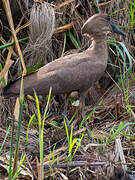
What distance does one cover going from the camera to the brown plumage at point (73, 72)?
9.69ft

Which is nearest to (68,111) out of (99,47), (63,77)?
(63,77)

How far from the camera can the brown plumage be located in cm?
295

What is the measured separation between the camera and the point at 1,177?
2199mm

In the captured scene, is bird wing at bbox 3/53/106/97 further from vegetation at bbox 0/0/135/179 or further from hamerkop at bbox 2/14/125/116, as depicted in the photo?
vegetation at bbox 0/0/135/179

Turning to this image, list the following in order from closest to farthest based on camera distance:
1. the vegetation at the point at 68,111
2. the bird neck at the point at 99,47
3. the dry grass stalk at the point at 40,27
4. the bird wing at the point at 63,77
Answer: the vegetation at the point at 68,111
the bird wing at the point at 63,77
the bird neck at the point at 99,47
the dry grass stalk at the point at 40,27

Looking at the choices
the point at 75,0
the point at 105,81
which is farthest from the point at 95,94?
the point at 75,0

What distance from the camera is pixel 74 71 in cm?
305

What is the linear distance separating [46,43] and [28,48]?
0.20 meters

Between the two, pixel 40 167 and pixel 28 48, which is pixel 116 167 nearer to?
pixel 40 167

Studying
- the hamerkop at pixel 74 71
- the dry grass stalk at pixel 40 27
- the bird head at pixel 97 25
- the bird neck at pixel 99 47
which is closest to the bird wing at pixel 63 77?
the hamerkop at pixel 74 71

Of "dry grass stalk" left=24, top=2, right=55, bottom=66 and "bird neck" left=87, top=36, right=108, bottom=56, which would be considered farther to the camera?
"dry grass stalk" left=24, top=2, right=55, bottom=66

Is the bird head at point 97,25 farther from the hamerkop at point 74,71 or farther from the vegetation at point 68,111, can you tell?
the vegetation at point 68,111

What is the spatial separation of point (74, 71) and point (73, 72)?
14 mm

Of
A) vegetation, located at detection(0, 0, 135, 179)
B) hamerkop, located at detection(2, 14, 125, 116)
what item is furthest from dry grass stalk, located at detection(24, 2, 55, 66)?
hamerkop, located at detection(2, 14, 125, 116)
